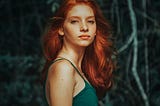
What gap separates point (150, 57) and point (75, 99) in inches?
73.6

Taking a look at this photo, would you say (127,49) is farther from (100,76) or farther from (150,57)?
(100,76)

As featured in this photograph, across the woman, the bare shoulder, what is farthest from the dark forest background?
the bare shoulder

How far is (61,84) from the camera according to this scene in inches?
59.2

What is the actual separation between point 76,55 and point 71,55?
31 millimetres

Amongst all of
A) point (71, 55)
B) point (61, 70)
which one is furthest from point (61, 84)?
point (71, 55)

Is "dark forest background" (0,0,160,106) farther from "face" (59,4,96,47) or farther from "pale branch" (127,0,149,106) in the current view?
"face" (59,4,96,47)

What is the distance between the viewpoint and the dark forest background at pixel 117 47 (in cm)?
334

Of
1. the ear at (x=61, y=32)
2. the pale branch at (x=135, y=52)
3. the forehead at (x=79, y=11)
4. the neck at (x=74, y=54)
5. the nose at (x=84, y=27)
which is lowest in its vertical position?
the pale branch at (x=135, y=52)

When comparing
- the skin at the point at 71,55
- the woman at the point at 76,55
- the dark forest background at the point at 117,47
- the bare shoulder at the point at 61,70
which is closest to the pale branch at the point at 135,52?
the dark forest background at the point at 117,47

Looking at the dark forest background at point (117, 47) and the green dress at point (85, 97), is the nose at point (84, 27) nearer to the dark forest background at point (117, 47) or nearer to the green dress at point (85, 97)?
the green dress at point (85, 97)

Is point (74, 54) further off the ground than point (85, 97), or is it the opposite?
point (74, 54)

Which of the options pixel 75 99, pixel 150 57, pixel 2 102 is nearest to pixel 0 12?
pixel 2 102

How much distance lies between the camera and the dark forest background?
3340mm

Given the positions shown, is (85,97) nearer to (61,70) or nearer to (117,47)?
(61,70)
